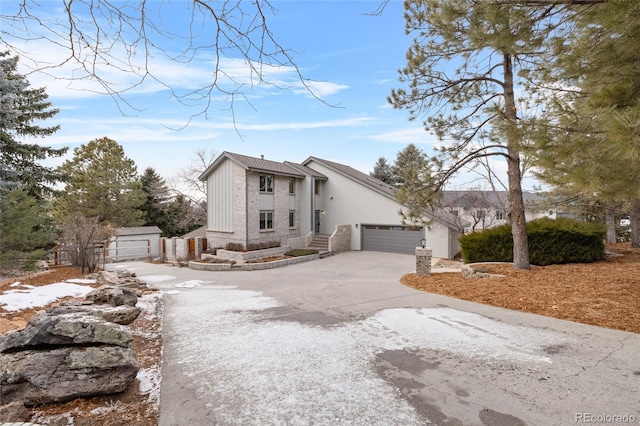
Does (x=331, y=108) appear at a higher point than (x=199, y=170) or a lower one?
lower

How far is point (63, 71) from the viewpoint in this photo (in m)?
2.46

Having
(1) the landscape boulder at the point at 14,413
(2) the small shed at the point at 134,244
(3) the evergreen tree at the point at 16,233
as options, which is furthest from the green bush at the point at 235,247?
(1) the landscape boulder at the point at 14,413

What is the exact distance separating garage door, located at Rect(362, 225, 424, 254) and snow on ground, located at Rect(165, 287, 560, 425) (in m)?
13.4

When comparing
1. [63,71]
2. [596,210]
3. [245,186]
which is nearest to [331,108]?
[63,71]

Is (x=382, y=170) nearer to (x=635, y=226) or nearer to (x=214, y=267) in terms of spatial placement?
(x=635, y=226)

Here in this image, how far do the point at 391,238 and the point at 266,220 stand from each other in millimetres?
7979

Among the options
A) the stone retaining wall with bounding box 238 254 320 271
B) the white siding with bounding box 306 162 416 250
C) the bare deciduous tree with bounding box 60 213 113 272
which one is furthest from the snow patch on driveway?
the white siding with bounding box 306 162 416 250

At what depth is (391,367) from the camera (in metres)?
4.14

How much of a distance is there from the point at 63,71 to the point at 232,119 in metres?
1.27

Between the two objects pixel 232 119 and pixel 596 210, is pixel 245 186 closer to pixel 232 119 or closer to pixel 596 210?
pixel 232 119

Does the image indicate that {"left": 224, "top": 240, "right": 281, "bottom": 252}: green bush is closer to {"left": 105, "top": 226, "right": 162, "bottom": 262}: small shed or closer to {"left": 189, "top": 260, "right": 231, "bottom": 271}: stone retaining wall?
{"left": 189, "top": 260, "right": 231, "bottom": 271}: stone retaining wall

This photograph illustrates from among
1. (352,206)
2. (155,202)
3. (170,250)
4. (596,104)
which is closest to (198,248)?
(170,250)

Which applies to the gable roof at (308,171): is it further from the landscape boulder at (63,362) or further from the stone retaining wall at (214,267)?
the landscape boulder at (63,362)

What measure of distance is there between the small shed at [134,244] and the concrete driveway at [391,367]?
17280 mm
